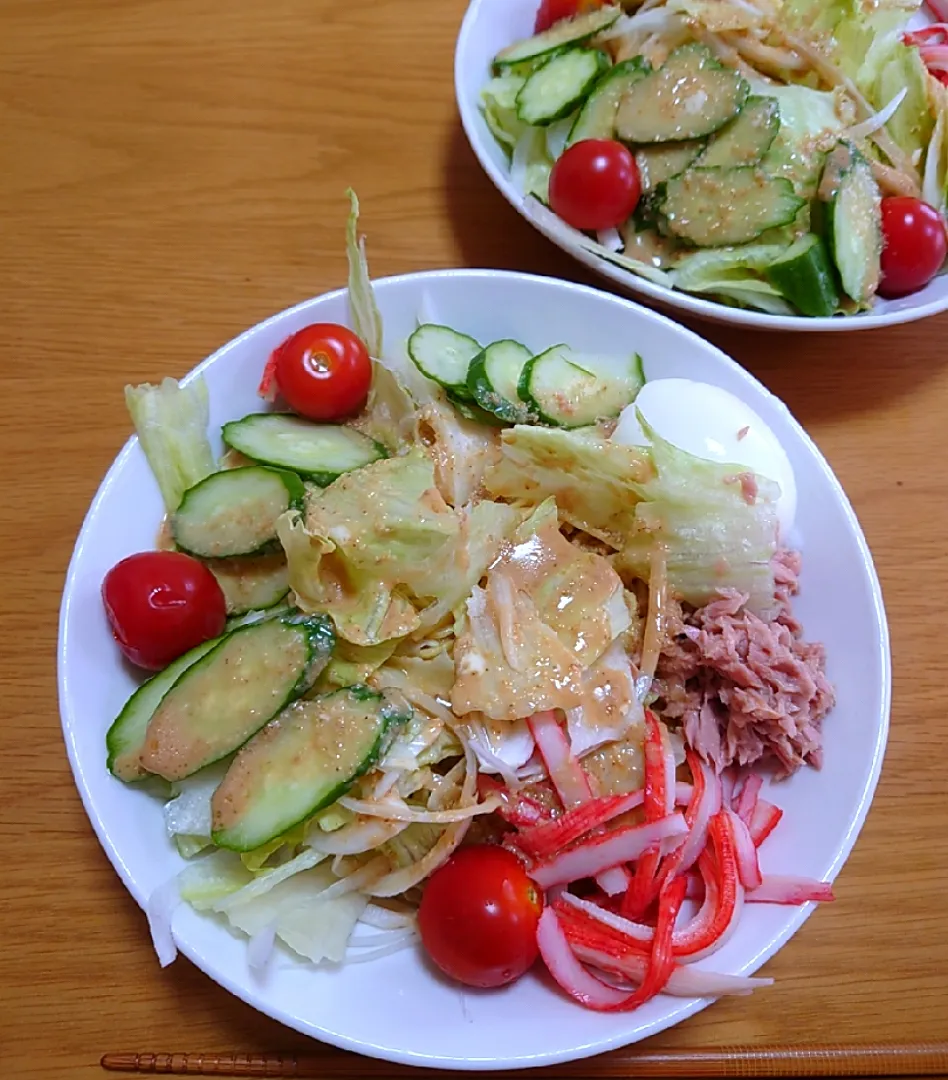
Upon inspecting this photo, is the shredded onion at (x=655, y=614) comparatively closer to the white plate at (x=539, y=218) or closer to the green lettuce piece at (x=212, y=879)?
the white plate at (x=539, y=218)

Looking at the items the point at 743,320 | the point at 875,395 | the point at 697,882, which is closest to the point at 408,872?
the point at 697,882

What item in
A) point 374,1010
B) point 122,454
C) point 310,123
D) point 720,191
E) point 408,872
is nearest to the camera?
point 374,1010

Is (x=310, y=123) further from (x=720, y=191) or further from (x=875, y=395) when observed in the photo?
(x=875, y=395)

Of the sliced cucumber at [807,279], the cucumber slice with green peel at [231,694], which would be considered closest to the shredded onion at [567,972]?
the cucumber slice with green peel at [231,694]

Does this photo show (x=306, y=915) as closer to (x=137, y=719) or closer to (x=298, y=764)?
(x=298, y=764)

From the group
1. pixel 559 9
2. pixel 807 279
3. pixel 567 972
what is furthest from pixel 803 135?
pixel 567 972

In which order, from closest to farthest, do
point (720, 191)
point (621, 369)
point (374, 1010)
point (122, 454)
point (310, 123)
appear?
point (374, 1010) → point (122, 454) → point (621, 369) → point (720, 191) → point (310, 123)

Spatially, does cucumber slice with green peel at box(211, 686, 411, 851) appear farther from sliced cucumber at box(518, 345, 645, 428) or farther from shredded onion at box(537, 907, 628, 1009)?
sliced cucumber at box(518, 345, 645, 428)
